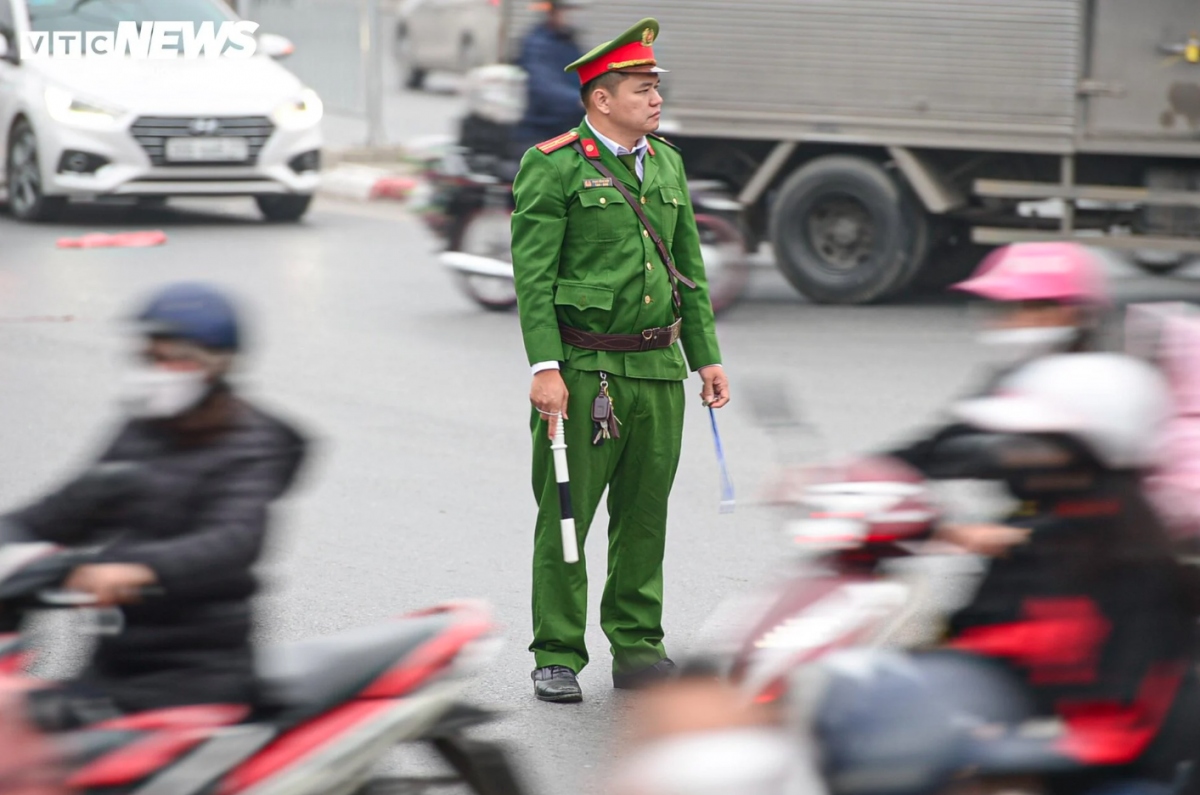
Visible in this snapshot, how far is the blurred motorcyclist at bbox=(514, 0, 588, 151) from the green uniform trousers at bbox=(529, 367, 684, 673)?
5659 millimetres

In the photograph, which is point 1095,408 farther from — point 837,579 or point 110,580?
point 110,580

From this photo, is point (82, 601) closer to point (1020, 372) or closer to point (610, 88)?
point (1020, 372)

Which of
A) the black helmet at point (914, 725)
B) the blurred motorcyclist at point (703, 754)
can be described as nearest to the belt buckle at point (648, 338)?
the black helmet at point (914, 725)

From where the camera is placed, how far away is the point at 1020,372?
3354 millimetres

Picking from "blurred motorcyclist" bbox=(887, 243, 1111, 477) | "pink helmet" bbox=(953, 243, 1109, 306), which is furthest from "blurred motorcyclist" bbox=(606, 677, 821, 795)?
"pink helmet" bbox=(953, 243, 1109, 306)

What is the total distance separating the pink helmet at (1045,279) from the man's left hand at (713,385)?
1588 mm

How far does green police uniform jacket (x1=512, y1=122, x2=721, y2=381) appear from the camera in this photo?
4965 millimetres

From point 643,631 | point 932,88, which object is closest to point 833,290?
point 932,88

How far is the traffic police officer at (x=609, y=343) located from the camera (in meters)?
4.96

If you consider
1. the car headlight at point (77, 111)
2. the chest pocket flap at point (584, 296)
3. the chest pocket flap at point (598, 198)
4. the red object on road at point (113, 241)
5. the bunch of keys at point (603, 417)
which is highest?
the chest pocket flap at point (598, 198)

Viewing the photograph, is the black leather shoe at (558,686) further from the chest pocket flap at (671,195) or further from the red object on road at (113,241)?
the red object on road at (113,241)

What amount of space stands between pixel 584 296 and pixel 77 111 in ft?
33.8

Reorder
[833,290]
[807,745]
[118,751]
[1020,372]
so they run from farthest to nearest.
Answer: [833,290] < [1020,372] < [118,751] < [807,745]

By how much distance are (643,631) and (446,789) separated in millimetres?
1469
